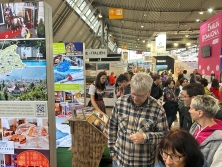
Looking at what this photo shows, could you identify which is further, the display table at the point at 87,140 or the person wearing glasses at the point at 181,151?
the display table at the point at 87,140

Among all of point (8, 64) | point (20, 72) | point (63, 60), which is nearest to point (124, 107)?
point (20, 72)

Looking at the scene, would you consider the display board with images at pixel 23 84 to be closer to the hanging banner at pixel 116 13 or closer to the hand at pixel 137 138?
the hand at pixel 137 138

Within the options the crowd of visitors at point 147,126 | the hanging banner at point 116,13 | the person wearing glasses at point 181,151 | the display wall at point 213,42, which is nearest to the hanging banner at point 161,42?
the display wall at point 213,42

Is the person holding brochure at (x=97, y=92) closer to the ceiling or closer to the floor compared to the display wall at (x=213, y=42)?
closer to the floor

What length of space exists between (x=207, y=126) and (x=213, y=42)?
7483 millimetres

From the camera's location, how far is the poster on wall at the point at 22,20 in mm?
2100

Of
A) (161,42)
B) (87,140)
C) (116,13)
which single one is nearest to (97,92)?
(87,140)

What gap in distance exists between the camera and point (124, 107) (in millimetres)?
1828

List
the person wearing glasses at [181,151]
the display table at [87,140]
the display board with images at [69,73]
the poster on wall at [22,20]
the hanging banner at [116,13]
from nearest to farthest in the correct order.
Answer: the person wearing glasses at [181,151]
the poster on wall at [22,20]
the display table at [87,140]
the display board with images at [69,73]
the hanging banner at [116,13]

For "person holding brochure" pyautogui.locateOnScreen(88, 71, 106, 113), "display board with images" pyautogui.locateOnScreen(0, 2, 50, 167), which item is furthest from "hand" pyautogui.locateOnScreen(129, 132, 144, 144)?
"person holding brochure" pyautogui.locateOnScreen(88, 71, 106, 113)

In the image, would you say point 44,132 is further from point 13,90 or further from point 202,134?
point 202,134

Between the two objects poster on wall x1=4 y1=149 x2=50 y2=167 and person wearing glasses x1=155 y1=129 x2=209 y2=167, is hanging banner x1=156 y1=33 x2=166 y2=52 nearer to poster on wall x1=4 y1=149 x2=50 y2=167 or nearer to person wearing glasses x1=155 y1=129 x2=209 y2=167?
poster on wall x1=4 y1=149 x2=50 y2=167

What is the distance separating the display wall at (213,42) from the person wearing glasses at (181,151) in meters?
6.99

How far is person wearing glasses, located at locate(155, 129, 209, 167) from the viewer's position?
1077 millimetres
